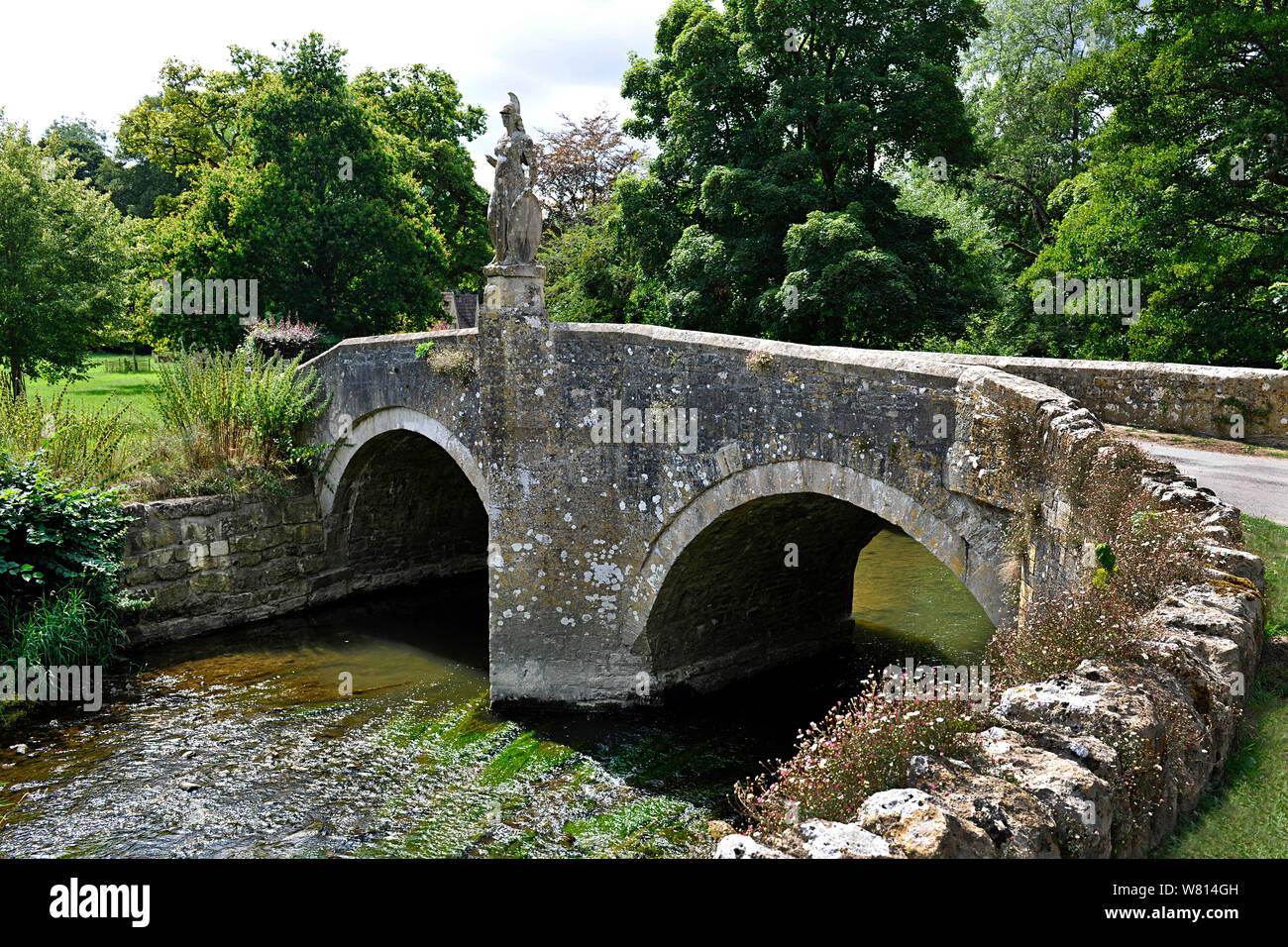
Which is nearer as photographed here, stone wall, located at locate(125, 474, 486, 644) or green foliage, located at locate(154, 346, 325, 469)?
stone wall, located at locate(125, 474, 486, 644)

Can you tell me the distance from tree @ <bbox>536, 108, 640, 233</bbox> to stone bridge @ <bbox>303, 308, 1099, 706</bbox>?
17386 millimetres

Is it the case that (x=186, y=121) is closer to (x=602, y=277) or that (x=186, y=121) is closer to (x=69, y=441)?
(x=602, y=277)

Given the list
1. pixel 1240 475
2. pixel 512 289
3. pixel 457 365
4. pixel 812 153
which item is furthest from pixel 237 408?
pixel 1240 475

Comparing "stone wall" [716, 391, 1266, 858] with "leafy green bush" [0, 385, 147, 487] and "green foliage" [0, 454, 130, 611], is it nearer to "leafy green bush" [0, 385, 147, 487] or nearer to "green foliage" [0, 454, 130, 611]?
"green foliage" [0, 454, 130, 611]

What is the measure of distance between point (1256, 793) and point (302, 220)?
21873mm

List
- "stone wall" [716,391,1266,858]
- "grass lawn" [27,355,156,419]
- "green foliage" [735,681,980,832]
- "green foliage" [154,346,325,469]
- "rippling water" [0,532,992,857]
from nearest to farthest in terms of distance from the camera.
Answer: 1. "stone wall" [716,391,1266,858]
2. "green foliage" [735,681,980,832]
3. "rippling water" [0,532,992,857]
4. "green foliage" [154,346,325,469]
5. "grass lawn" [27,355,156,419]

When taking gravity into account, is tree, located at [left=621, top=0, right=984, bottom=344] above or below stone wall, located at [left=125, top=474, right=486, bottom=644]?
above

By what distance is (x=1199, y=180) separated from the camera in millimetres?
Answer: 13805

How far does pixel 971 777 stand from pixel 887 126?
14.8 meters

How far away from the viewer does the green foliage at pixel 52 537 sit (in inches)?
460

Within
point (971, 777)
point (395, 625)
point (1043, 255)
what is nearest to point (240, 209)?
point (395, 625)

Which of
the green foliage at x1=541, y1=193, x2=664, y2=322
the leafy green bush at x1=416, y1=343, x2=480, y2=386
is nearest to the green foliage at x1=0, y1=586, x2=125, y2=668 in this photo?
the leafy green bush at x1=416, y1=343, x2=480, y2=386

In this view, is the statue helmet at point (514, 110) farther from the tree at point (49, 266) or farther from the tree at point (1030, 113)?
the tree at point (1030, 113)

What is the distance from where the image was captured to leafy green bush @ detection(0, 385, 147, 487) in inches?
533
